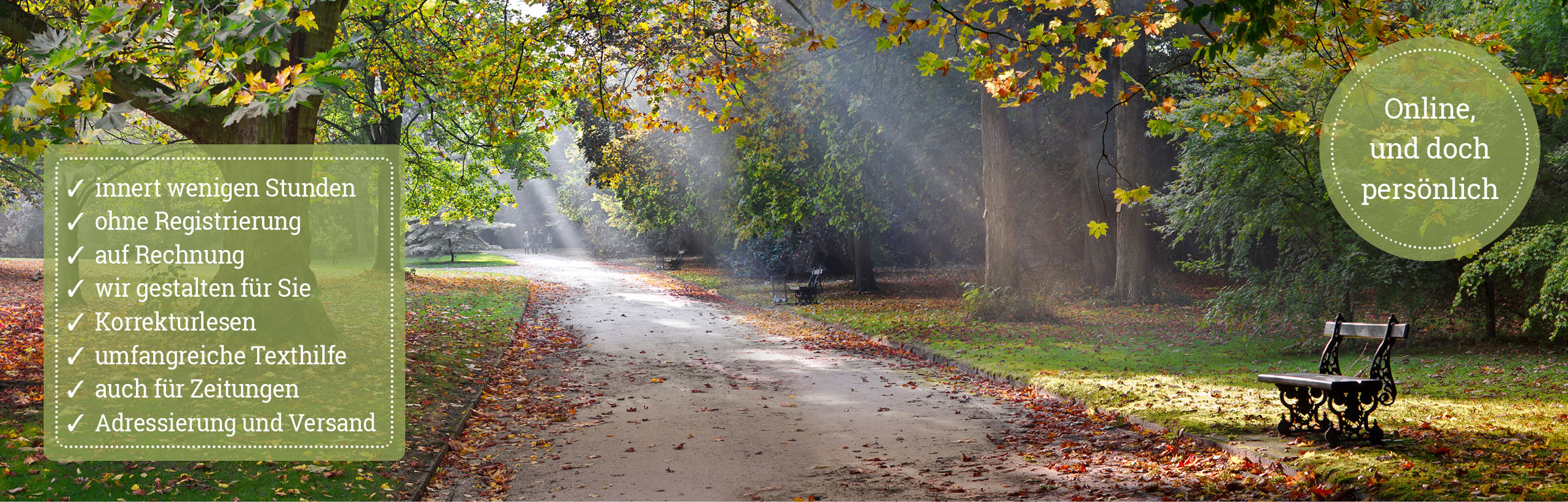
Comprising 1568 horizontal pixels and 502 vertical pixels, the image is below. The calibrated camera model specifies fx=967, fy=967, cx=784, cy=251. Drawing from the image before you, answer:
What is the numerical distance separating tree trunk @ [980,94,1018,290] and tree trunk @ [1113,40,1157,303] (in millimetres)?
3562

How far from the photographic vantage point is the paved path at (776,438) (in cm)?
626

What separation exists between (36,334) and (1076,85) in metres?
13.5

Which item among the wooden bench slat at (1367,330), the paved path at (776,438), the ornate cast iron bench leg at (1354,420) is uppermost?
the wooden bench slat at (1367,330)

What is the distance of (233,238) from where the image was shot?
33.2 ft

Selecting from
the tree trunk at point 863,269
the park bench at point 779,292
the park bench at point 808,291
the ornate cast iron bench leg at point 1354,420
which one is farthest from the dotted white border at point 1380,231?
the tree trunk at point 863,269

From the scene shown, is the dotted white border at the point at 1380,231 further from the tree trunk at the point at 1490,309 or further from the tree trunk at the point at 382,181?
the tree trunk at the point at 382,181

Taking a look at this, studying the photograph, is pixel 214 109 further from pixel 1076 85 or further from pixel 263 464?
pixel 1076 85

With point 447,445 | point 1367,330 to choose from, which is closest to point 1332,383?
point 1367,330

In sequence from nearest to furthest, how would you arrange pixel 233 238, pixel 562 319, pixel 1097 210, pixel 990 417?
pixel 990 417
pixel 233 238
pixel 562 319
pixel 1097 210

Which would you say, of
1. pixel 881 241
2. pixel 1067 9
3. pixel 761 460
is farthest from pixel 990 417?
pixel 881 241

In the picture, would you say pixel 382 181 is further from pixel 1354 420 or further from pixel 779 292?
pixel 1354 420

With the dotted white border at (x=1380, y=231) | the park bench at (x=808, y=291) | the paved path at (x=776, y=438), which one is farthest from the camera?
the park bench at (x=808, y=291)

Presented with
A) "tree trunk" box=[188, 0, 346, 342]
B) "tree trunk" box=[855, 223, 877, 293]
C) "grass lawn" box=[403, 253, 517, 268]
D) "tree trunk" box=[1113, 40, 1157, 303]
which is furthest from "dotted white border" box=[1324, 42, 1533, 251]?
"grass lawn" box=[403, 253, 517, 268]

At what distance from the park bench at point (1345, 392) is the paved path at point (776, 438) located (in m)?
1.21
